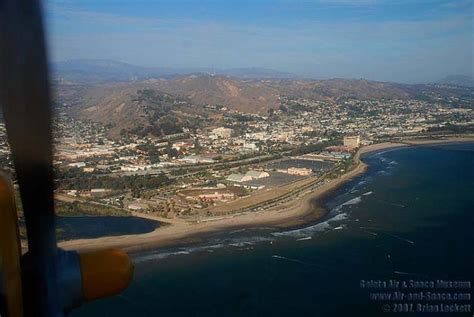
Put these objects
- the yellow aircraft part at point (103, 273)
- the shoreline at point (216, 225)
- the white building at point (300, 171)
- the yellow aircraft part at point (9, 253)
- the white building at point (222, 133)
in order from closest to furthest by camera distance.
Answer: the yellow aircraft part at point (9, 253), the yellow aircraft part at point (103, 273), the shoreline at point (216, 225), the white building at point (300, 171), the white building at point (222, 133)

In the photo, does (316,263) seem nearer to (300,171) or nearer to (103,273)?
(103,273)

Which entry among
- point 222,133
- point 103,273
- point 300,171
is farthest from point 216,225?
point 222,133

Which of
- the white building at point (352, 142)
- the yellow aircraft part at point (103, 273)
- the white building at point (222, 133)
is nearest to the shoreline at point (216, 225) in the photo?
the yellow aircraft part at point (103, 273)

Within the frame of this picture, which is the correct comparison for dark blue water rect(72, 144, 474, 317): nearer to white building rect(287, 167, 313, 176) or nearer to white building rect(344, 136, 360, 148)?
white building rect(287, 167, 313, 176)

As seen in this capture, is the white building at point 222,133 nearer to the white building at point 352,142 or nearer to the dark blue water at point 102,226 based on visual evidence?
the white building at point 352,142

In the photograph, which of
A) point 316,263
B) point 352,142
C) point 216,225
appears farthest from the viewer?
point 352,142
